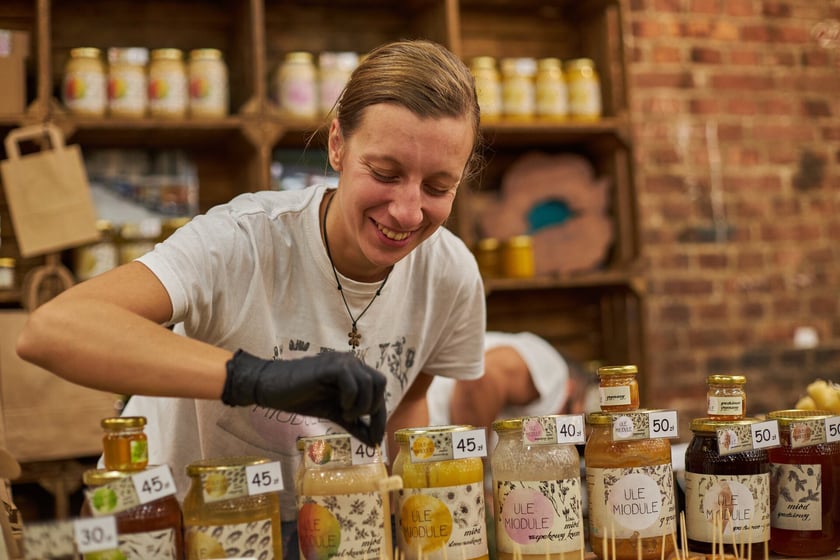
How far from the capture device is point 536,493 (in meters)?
1.09

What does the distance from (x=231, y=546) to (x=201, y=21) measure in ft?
7.28

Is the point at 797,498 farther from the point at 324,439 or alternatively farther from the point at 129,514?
the point at 129,514

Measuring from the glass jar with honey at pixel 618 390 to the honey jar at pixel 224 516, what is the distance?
438 mm

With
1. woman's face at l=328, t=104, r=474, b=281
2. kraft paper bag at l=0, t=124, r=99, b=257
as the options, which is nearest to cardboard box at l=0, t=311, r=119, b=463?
kraft paper bag at l=0, t=124, r=99, b=257

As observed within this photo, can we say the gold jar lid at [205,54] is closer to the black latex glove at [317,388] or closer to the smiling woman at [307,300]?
the smiling woman at [307,300]

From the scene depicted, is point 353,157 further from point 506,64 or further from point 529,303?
point 529,303

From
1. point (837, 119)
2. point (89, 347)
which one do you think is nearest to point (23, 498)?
point (89, 347)

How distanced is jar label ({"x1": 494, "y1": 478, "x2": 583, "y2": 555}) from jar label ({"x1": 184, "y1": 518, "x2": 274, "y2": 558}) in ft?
0.94

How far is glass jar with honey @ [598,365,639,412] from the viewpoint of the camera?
1175 millimetres

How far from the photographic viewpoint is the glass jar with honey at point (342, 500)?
3.33 ft

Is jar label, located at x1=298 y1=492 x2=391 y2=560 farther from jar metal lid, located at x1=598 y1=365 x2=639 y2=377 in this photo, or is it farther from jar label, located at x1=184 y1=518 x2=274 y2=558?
jar metal lid, located at x1=598 y1=365 x2=639 y2=377

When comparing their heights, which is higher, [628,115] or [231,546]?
[628,115]

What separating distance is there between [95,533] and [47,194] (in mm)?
1779

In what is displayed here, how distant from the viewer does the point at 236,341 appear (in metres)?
1.31
